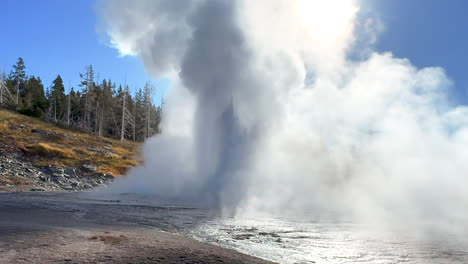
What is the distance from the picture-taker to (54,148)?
43.0 m

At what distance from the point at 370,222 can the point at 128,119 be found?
271 ft

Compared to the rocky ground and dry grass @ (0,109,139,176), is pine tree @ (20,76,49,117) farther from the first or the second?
the rocky ground

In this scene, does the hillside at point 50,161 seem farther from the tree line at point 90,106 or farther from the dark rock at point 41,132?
the tree line at point 90,106

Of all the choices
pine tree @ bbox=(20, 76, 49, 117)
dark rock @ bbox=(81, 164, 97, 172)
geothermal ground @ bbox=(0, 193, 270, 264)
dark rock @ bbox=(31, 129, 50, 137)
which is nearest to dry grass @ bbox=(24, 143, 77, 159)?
dark rock @ bbox=(81, 164, 97, 172)

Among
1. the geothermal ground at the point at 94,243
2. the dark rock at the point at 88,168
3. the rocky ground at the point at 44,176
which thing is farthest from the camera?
the dark rock at the point at 88,168

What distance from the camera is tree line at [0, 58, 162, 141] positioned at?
80312 millimetres

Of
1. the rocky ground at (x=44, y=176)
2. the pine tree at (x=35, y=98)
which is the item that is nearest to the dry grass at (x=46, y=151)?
the rocky ground at (x=44, y=176)

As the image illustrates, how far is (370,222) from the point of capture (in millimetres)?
14742

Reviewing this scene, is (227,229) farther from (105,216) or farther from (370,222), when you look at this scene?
(370,222)

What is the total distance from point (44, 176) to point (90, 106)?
49.4 m

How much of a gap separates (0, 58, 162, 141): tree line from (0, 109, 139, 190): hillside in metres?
21.3

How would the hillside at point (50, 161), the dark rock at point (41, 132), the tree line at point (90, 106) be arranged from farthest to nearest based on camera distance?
the tree line at point (90, 106) < the dark rock at point (41, 132) < the hillside at point (50, 161)

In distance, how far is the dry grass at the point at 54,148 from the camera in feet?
132

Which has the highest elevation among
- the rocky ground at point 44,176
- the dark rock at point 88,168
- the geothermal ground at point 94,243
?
the dark rock at point 88,168
